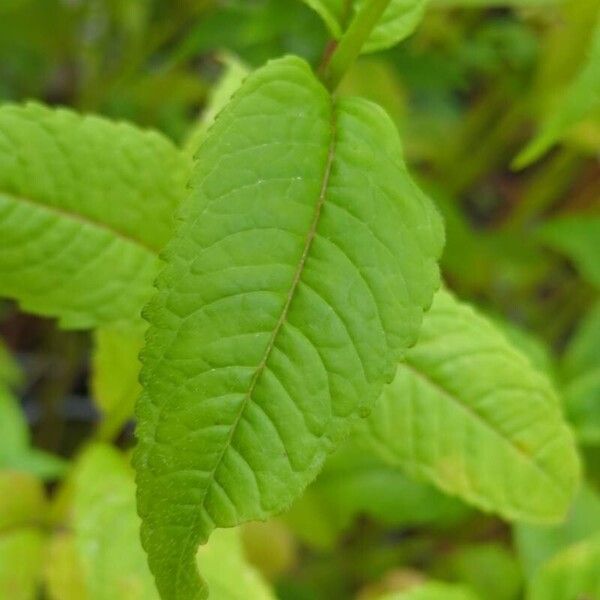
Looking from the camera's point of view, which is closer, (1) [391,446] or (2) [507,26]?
(1) [391,446]

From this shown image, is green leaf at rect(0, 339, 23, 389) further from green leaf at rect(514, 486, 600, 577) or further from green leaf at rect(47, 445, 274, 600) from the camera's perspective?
green leaf at rect(514, 486, 600, 577)

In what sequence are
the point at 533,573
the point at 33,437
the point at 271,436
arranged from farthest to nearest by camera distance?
the point at 33,437, the point at 533,573, the point at 271,436

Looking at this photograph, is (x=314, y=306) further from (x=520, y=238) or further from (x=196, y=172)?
(x=520, y=238)

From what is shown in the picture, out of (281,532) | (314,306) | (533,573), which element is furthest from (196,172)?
(281,532)

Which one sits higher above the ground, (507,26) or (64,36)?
(507,26)

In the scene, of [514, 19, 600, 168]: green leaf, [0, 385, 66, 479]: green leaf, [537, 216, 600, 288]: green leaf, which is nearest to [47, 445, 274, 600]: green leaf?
[0, 385, 66, 479]: green leaf

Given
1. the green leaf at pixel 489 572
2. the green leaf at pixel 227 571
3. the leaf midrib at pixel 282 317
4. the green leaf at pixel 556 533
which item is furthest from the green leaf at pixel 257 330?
the green leaf at pixel 489 572

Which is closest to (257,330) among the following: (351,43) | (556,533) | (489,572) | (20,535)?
(351,43)
